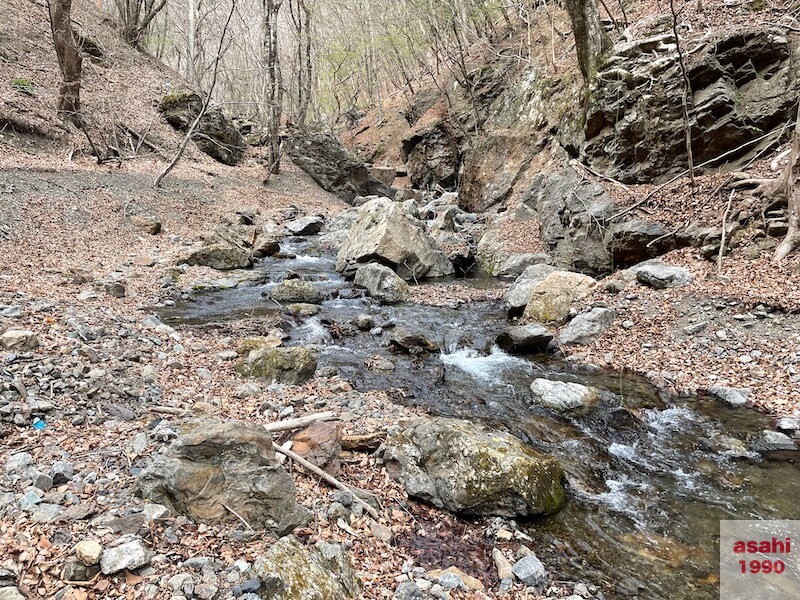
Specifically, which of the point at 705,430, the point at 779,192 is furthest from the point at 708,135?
the point at 705,430

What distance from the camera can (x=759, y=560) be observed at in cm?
392

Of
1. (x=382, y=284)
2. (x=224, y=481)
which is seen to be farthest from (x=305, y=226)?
(x=224, y=481)

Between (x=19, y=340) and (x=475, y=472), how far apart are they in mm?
5339

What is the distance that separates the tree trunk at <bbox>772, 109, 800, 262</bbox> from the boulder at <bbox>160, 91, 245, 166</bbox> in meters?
21.3

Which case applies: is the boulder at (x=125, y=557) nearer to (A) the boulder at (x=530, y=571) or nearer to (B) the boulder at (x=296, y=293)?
(A) the boulder at (x=530, y=571)

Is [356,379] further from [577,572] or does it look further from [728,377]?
[728,377]

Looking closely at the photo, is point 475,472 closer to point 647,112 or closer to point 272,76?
point 647,112

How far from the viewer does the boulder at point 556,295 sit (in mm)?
9602

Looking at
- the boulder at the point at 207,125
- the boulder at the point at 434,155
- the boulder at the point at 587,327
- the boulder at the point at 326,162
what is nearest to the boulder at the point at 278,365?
the boulder at the point at 587,327

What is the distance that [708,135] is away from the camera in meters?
11.3

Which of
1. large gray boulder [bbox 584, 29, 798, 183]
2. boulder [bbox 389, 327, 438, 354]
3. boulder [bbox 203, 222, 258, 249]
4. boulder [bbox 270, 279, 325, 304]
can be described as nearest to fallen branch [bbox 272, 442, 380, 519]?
boulder [bbox 389, 327, 438, 354]

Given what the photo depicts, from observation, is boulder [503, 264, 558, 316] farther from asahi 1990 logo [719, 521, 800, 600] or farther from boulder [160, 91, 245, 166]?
boulder [160, 91, 245, 166]

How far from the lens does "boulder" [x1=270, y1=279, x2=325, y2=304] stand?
423 inches

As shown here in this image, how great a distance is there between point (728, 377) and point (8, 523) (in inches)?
329
